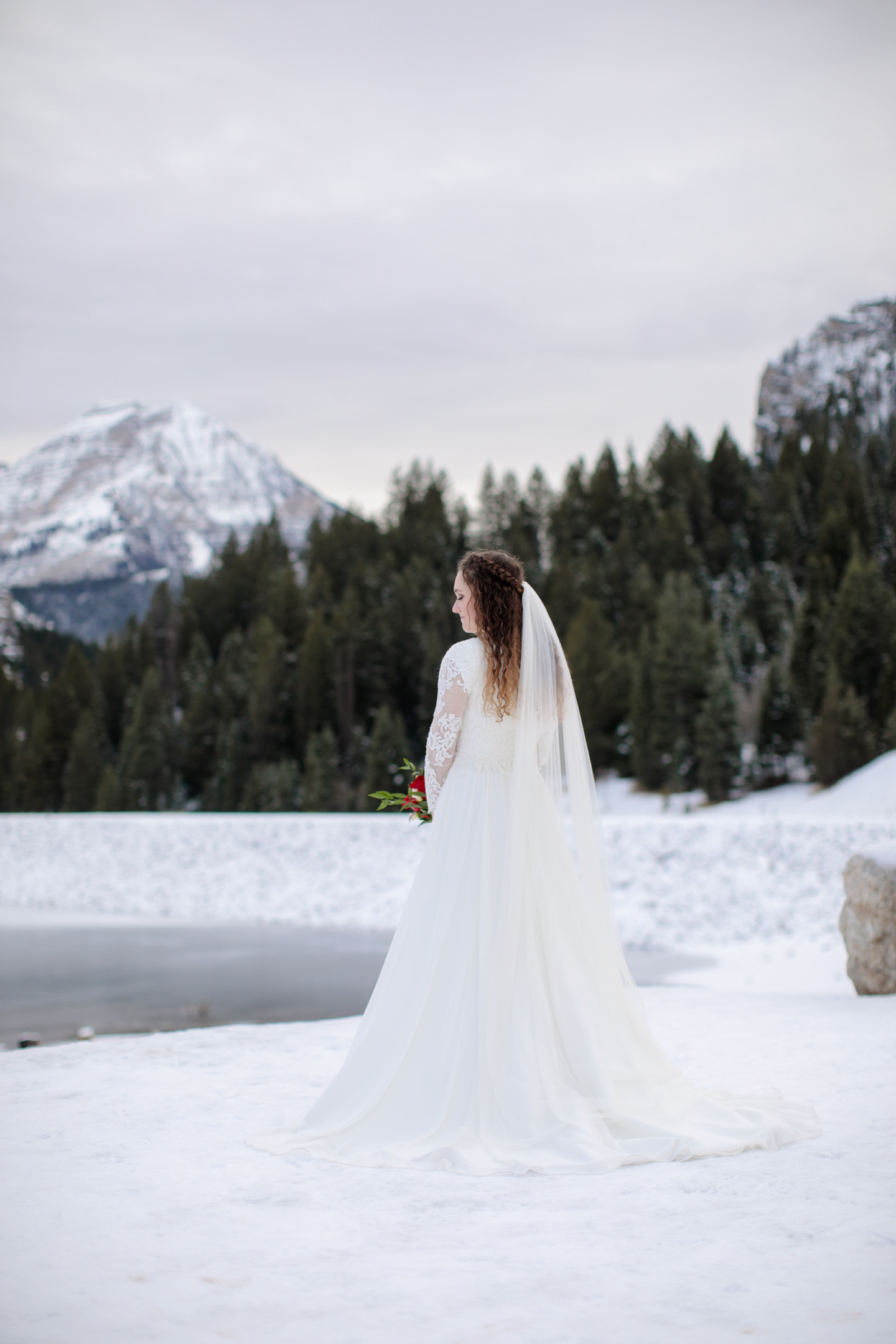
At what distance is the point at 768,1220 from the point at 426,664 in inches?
1982

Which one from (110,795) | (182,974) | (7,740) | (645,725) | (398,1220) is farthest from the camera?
(7,740)

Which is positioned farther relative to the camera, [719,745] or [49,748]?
[49,748]

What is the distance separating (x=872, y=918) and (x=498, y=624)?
502 centimetres

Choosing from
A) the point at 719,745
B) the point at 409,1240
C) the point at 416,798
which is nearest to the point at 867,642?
the point at 719,745

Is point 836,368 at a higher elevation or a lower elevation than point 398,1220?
higher

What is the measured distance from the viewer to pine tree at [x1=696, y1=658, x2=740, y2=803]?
41.7 meters

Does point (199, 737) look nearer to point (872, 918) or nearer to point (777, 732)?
point (777, 732)

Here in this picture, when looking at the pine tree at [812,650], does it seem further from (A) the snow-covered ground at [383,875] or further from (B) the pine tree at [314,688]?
(A) the snow-covered ground at [383,875]

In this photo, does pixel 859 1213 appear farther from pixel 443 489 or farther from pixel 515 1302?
pixel 443 489

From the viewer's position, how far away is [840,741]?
3934 centimetres

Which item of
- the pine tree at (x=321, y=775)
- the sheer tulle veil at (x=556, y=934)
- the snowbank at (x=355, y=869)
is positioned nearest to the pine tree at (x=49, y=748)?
the pine tree at (x=321, y=775)

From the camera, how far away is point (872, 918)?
7930 mm

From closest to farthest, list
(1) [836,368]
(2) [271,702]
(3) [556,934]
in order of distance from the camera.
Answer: (3) [556,934] < (2) [271,702] < (1) [836,368]

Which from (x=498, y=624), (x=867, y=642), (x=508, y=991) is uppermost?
(x=867, y=642)
